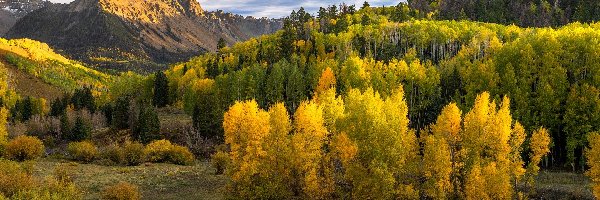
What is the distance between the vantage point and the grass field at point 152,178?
4844cm

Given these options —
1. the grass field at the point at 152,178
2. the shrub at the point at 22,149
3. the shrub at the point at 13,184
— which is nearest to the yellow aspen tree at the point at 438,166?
the grass field at the point at 152,178

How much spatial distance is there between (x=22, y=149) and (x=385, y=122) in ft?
169

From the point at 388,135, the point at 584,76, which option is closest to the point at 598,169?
the point at 388,135

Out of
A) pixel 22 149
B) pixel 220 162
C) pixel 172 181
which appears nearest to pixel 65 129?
pixel 22 149

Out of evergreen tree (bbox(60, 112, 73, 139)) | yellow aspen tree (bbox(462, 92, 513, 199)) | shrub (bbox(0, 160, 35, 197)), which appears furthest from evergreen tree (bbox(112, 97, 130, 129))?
yellow aspen tree (bbox(462, 92, 513, 199))

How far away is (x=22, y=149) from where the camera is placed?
62.8 metres

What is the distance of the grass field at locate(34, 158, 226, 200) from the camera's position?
4844 cm

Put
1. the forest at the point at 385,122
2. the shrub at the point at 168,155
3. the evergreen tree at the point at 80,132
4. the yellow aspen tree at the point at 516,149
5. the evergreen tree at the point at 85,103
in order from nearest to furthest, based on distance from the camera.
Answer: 1. the forest at the point at 385,122
2. the yellow aspen tree at the point at 516,149
3. the shrub at the point at 168,155
4. the evergreen tree at the point at 80,132
5. the evergreen tree at the point at 85,103

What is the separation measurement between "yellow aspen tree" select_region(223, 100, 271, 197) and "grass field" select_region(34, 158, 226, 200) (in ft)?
18.6

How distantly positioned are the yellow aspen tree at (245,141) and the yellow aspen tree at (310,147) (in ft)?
11.3

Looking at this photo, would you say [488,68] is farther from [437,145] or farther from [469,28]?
[469,28]

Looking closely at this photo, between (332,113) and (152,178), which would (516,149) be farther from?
(152,178)

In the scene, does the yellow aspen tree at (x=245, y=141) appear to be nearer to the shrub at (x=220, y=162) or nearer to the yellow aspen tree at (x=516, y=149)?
the shrub at (x=220, y=162)

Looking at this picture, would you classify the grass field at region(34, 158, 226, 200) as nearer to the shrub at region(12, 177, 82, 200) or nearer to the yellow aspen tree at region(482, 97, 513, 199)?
the shrub at region(12, 177, 82, 200)
